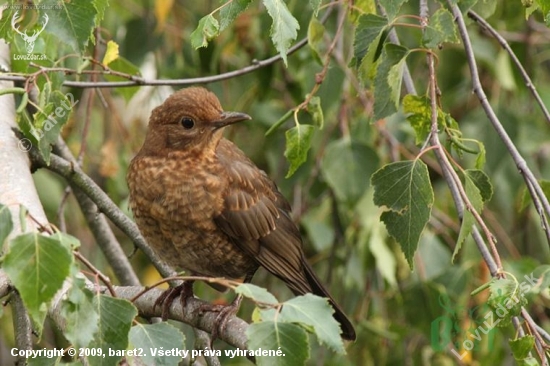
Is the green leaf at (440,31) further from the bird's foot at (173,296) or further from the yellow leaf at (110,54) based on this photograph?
the bird's foot at (173,296)

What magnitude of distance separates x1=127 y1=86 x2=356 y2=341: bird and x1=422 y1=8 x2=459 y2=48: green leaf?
0.89m

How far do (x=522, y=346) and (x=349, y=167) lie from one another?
1.96 m

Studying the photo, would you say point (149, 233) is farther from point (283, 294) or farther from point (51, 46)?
point (283, 294)

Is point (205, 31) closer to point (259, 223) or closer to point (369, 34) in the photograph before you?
point (369, 34)

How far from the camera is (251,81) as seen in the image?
5.03 meters

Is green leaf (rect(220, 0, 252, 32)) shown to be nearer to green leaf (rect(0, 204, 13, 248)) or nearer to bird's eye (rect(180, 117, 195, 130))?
green leaf (rect(0, 204, 13, 248))

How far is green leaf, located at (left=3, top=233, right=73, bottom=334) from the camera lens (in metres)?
1.78

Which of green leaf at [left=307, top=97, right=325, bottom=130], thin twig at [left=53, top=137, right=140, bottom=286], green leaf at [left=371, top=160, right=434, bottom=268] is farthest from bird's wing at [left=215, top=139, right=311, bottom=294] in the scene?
green leaf at [left=371, top=160, right=434, bottom=268]

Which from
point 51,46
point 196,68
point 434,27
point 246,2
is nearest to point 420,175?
point 434,27

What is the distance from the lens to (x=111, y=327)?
1.98 meters

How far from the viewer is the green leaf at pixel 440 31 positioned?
2.45 meters

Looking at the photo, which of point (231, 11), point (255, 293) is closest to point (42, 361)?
point (255, 293)

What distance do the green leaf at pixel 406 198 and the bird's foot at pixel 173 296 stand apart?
3.30 ft

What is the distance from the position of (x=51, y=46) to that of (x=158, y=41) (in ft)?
5.94
